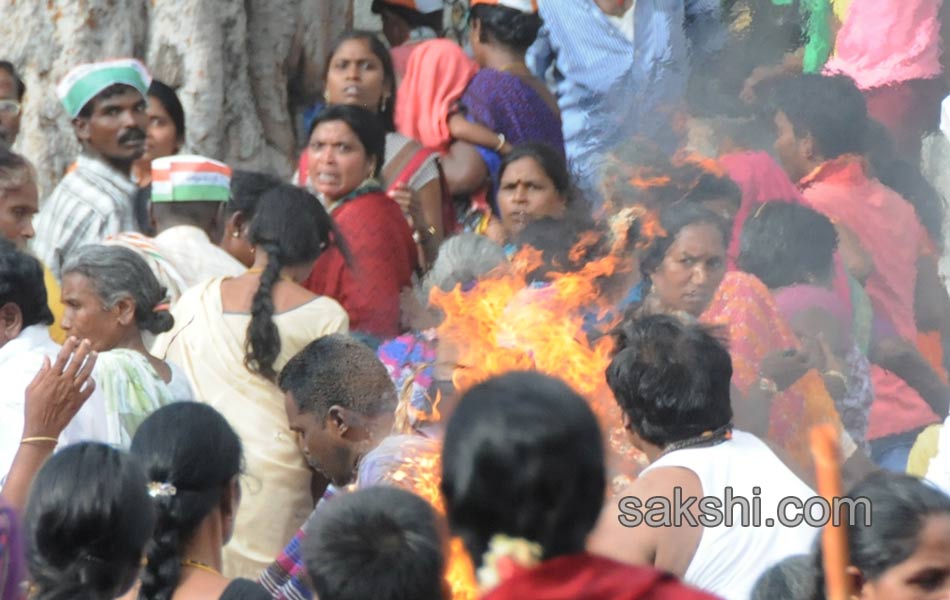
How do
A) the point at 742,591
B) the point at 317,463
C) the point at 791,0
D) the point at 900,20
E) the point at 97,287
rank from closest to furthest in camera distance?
the point at 742,591, the point at 317,463, the point at 97,287, the point at 900,20, the point at 791,0

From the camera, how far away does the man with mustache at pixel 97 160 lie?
694cm

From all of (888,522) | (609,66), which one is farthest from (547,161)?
(888,522)

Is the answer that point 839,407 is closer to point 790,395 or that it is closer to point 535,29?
point 790,395

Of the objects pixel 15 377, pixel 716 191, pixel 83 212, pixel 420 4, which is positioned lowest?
pixel 15 377

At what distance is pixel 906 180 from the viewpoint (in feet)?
24.5

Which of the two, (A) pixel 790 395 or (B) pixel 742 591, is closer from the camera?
(B) pixel 742 591

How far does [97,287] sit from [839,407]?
101 inches

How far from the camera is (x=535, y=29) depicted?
8.12 meters

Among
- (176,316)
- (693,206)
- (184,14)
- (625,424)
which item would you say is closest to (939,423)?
(693,206)

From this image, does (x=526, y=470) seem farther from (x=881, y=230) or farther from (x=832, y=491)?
(x=881, y=230)

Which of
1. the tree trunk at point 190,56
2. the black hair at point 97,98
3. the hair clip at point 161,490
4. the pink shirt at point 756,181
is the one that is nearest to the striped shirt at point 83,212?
the black hair at point 97,98

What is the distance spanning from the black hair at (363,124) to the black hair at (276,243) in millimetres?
873

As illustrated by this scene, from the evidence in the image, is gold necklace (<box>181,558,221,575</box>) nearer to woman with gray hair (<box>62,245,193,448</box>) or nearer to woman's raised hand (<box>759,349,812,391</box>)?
woman with gray hair (<box>62,245,193,448</box>)

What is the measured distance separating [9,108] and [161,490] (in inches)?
175
